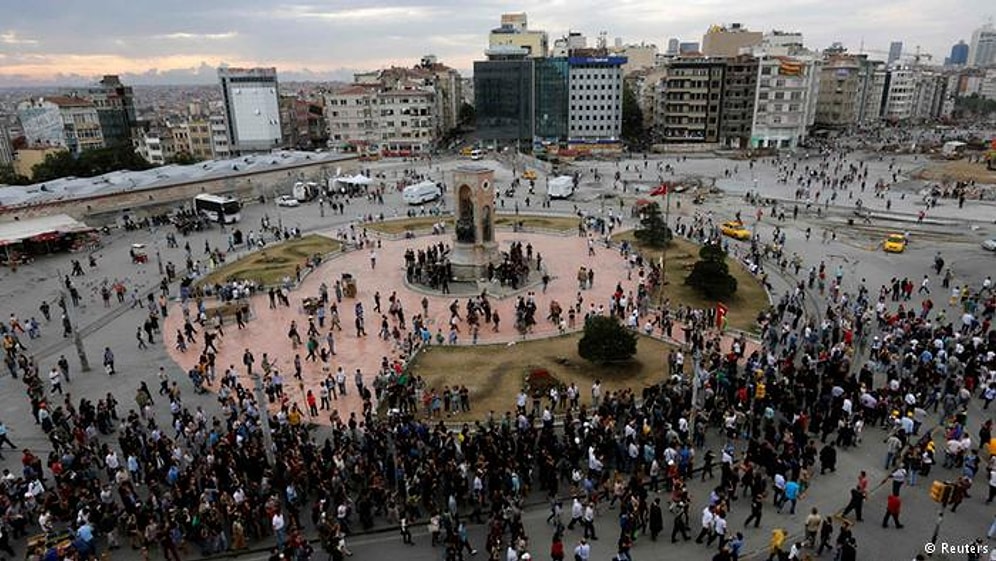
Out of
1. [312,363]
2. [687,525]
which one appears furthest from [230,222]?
[687,525]

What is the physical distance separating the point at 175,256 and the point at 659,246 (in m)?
30.2

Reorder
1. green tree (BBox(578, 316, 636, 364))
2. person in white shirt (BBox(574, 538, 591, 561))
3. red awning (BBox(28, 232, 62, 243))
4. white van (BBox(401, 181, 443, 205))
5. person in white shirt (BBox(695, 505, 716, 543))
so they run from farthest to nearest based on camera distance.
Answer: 1. white van (BBox(401, 181, 443, 205))
2. red awning (BBox(28, 232, 62, 243))
3. green tree (BBox(578, 316, 636, 364))
4. person in white shirt (BBox(695, 505, 716, 543))
5. person in white shirt (BBox(574, 538, 591, 561))

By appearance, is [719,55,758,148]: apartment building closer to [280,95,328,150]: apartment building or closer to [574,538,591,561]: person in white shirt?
[280,95,328,150]: apartment building

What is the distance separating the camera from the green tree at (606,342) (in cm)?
2316

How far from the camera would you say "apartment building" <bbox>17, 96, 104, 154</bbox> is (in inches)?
3740

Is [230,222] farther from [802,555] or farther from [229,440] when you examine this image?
[802,555]

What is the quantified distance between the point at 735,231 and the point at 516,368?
985 inches

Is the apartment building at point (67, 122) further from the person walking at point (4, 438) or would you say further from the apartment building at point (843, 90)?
the apartment building at point (843, 90)

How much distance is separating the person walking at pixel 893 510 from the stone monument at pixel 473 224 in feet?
71.6

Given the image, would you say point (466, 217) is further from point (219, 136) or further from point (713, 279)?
point (219, 136)

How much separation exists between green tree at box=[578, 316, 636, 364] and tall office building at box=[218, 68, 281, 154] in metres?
92.8

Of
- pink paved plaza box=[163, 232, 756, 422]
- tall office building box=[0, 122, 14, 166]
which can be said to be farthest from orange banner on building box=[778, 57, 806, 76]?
tall office building box=[0, 122, 14, 166]

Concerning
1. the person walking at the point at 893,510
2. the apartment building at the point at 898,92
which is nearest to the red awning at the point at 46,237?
the person walking at the point at 893,510

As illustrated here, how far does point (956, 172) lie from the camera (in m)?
71.6
